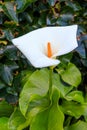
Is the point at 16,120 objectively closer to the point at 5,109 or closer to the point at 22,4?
the point at 5,109

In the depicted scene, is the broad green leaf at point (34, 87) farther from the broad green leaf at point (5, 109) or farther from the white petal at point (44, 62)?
the white petal at point (44, 62)

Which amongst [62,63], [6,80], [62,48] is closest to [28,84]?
[6,80]

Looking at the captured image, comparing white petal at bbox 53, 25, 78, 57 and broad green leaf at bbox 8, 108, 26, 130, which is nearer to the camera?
white petal at bbox 53, 25, 78, 57

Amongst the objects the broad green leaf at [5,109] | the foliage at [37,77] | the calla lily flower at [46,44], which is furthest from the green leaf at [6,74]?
the calla lily flower at [46,44]

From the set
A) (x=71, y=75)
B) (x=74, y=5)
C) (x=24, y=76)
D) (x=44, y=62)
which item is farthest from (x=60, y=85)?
(x=44, y=62)

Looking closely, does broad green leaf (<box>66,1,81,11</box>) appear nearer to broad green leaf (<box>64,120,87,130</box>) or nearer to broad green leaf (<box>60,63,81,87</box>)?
broad green leaf (<box>60,63,81,87</box>)

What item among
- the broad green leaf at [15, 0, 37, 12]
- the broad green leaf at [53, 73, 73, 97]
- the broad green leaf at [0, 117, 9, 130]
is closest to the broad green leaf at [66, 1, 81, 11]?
the broad green leaf at [15, 0, 37, 12]

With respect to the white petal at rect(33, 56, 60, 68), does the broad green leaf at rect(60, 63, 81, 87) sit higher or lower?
lower

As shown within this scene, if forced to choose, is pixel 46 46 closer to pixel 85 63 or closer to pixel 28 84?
pixel 28 84
